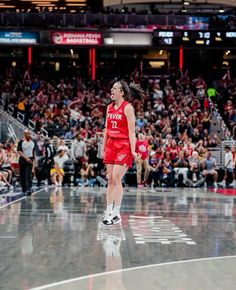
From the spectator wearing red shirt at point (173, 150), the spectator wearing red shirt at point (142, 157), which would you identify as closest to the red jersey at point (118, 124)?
the spectator wearing red shirt at point (142, 157)

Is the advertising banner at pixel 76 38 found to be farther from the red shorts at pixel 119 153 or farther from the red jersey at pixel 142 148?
the red shorts at pixel 119 153

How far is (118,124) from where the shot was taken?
9.45 metres

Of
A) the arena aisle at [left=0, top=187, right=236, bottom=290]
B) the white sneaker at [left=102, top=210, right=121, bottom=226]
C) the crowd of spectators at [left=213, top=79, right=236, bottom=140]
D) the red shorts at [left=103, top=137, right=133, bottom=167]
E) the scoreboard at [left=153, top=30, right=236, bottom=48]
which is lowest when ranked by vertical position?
the arena aisle at [left=0, top=187, right=236, bottom=290]

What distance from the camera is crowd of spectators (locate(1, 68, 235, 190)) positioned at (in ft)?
74.9

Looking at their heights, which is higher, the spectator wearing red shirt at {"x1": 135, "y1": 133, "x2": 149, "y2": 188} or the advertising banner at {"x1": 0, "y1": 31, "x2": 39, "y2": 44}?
the advertising banner at {"x1": 0, "y1": 31, "x2": 39, "y2": 44}

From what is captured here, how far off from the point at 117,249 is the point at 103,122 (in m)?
22.0

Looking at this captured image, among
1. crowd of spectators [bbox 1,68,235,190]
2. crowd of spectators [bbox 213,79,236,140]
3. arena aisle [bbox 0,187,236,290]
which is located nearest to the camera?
arena aisle [bbox 0,187,236,290]

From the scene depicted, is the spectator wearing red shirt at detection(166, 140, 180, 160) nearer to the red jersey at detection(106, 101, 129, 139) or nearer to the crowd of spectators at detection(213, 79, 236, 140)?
the crowd of spectators at detection(213, 79, 236, 140)

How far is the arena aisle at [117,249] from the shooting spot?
533cm

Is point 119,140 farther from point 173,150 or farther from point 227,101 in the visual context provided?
point 227,101

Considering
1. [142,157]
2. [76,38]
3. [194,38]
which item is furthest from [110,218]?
[76,38]

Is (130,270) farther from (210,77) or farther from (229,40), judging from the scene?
(210,77)

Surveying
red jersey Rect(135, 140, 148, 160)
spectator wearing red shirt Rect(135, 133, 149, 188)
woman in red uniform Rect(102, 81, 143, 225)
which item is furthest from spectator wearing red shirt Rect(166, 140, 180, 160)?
woman in red uniform Rect(102, 81, 143, 225)

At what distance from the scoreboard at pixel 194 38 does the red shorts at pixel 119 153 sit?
26663mm
